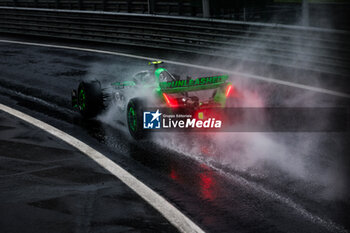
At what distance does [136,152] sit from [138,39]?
35.5ft

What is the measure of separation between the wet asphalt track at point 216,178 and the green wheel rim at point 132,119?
0.32 metres

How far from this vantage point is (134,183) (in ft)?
22.1

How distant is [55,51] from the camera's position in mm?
18281

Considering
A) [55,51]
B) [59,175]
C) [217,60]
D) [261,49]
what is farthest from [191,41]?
[59,175]

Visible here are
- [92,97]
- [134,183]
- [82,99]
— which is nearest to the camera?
[134,183]

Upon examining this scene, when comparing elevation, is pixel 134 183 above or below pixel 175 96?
below

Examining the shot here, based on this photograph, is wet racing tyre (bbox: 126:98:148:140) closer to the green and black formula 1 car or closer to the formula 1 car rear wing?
the green and black formula 1 car

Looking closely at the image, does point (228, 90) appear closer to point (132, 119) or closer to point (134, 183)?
point (132, 119)

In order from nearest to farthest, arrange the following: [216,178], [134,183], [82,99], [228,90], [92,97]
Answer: [134,183] < [216,178] < [228,90] < [92,97] < [82,99]

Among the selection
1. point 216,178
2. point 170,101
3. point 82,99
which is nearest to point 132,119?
point 170,101

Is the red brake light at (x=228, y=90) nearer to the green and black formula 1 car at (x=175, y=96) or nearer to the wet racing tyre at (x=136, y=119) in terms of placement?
the green and black formula 1 car at (x=175, y=96)

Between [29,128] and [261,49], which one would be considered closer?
[29,128]

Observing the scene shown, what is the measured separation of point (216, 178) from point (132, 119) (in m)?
2.19

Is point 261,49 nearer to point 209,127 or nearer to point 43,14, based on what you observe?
point 209,127
